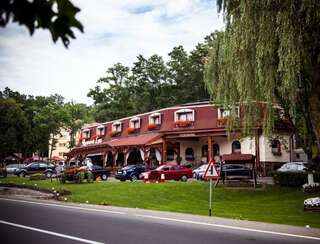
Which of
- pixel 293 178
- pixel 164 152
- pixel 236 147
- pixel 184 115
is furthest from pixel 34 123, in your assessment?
pixel 293 178

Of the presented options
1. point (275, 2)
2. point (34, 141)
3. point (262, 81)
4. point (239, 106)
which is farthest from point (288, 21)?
point (34, 141)

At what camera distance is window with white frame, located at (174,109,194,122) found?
50938mm

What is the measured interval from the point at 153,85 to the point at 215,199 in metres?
54.3

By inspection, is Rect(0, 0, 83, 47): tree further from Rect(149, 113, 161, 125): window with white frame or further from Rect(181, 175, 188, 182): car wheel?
Rect(149, 113, 161, 125): window with white frame

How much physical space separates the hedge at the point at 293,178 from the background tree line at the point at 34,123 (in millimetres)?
51191

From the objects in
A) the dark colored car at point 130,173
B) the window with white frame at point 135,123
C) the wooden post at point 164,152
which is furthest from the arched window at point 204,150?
the dark colored car at point 130,173

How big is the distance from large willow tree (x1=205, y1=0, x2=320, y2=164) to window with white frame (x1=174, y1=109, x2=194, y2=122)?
27.4 meters

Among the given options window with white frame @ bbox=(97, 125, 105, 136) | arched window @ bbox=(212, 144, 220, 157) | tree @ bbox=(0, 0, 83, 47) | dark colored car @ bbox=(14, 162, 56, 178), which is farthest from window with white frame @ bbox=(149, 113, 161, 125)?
tree @ bbox=(0, 0, 83, 47)

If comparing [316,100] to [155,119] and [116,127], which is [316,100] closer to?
[155,119]

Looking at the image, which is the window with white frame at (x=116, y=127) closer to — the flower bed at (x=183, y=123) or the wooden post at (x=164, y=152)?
the wooden post at (x=164, y=152)

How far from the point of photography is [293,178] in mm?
29703

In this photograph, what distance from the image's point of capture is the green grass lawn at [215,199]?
19.0 m

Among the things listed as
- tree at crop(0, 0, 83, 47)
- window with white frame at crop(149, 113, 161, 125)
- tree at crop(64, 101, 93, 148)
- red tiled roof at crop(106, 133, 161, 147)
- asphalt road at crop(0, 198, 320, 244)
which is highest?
A: tree at crop(64, 101, 93, 148)

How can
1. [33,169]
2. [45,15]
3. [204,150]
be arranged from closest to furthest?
1. [45,15]
2. [204,150]
3. [33,169]
